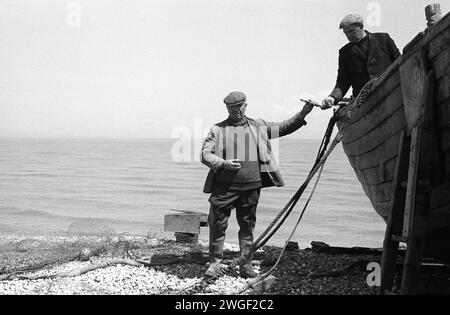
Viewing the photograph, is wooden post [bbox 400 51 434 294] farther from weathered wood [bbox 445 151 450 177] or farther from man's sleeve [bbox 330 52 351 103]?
man's sleeve [bbox 330 52 351 103]

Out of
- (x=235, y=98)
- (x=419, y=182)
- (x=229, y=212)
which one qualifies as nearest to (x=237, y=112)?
(x=235, y=98)

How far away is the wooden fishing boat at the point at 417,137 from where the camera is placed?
4.13 m

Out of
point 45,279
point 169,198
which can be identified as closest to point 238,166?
point 45,279

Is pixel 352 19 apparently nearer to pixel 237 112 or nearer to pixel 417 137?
pixel 237 112

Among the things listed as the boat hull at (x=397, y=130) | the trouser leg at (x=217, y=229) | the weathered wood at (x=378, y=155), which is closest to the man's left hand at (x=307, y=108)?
the boat hull at (x=397, y=130)

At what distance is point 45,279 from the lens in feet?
19.4

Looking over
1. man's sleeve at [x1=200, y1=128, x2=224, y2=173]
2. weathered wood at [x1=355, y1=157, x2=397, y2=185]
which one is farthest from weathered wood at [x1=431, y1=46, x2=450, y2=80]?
man's sleeve at [x1=200, y1=128, x2=224, y2=173]

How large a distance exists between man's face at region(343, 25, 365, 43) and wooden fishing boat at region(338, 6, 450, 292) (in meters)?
1.00

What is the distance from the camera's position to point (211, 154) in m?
5.83

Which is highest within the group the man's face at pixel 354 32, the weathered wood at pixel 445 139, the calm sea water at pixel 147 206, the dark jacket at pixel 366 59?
the man's face at pixel 354 32

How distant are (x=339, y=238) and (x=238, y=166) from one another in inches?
408

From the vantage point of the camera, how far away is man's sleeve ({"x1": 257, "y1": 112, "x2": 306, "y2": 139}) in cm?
597

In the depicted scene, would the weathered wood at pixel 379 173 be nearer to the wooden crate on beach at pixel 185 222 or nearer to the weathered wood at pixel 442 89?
the weathered wood at pixel 442 89

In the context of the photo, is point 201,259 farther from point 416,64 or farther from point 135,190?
point 135,190
